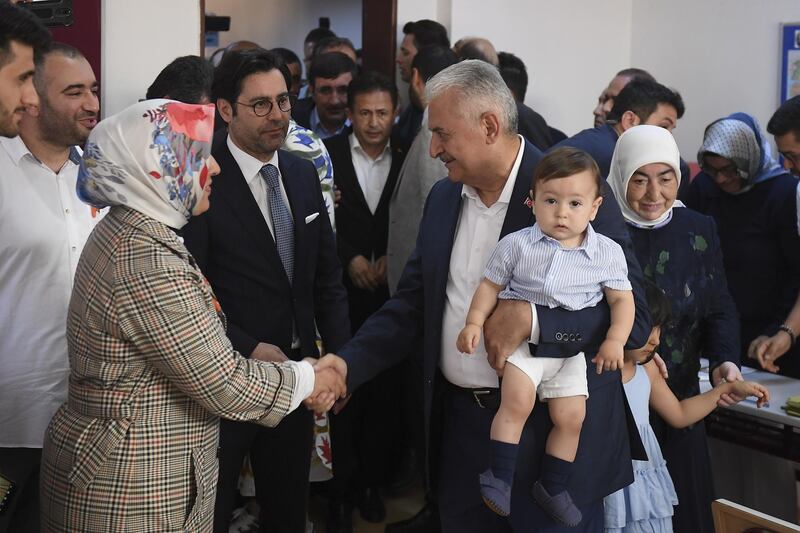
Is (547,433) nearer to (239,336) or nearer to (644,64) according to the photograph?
(239,336)

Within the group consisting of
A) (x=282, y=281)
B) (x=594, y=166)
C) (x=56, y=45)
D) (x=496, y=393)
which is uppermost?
(x=56, y=45)

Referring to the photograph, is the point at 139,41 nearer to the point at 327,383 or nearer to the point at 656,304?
the point at 327,383

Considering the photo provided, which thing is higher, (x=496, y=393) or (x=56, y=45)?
(x=56, y=45)

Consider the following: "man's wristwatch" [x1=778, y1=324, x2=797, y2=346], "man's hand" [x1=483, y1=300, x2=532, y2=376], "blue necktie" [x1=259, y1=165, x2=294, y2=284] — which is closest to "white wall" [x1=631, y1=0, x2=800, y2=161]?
"man's wristwatch" [x1=778, y1=324, x2=797, y2=346]

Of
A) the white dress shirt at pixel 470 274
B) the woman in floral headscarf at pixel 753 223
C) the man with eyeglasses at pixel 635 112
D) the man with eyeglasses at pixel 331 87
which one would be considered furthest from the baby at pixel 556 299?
the man with eyeglasses at pixel 331 87

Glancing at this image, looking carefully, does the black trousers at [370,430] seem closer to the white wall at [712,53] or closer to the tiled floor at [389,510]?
the tiled floor at [389,510]

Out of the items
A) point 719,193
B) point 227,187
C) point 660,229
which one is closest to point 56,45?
point 227,187

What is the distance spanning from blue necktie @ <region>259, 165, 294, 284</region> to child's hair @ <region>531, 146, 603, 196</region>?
109 cm

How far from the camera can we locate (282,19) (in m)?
9.29

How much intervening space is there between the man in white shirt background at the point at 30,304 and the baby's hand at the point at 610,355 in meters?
1.55

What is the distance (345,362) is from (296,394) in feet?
1.39

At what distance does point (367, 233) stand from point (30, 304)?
2070mm

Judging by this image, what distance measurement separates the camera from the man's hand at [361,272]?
14.7 feet

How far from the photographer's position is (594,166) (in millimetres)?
2344
